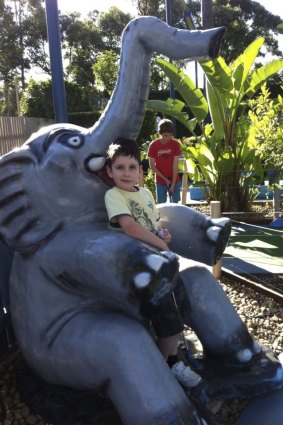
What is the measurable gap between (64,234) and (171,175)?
3531mm

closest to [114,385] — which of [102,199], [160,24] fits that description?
[102,199]

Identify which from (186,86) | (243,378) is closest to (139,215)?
(243,378)

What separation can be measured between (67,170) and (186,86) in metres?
4.10

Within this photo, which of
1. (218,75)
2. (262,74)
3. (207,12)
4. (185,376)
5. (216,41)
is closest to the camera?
(216,41)

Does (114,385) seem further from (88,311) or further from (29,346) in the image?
(29,346)

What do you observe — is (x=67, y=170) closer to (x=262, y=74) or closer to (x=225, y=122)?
(x=262, y=74)

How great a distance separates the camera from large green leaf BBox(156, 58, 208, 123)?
534 cm

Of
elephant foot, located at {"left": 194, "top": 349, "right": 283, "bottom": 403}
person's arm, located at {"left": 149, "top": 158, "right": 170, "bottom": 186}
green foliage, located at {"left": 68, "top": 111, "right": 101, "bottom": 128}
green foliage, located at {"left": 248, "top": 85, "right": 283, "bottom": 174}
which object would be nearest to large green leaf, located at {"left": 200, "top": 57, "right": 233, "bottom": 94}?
green foliage, located at {"left": 248, "top": 85, "right": 283, "bottom": 174}

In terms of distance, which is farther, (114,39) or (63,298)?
(114,39)

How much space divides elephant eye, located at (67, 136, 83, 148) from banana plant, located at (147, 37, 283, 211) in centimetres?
366

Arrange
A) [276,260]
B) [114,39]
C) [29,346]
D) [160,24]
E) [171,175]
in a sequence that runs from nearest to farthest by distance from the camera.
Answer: [160,24], [29,346], [276,260], [171,175], [114,39]

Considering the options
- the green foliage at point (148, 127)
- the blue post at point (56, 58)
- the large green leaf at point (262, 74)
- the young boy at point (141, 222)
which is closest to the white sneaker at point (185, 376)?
the young boy at point (141, 222)

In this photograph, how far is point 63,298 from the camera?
165 centimetres

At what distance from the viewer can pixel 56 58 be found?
3277 mm
